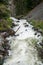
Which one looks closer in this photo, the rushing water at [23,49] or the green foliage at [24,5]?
the rushing water at [23,49]

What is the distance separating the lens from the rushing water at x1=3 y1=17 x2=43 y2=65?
908 centimetres

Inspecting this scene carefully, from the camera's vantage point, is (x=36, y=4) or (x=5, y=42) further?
(x=36, y=4)

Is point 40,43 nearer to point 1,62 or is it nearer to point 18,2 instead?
point 1,62

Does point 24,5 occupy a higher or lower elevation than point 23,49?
higher

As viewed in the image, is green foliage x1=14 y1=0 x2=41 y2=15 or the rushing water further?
green foliage x1=14 y1=0 x2=41 y2=15

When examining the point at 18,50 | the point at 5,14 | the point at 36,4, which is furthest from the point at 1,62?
the point at 36,4

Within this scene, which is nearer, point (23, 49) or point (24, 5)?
point (23, 49)

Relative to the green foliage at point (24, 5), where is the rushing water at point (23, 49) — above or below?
below

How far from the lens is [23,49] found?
1007 cm

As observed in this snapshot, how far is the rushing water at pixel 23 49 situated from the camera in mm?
9078

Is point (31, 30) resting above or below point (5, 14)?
below

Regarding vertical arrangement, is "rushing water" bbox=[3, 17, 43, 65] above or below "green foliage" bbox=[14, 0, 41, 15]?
below

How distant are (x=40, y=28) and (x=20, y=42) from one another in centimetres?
283

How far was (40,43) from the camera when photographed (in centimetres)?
1052
